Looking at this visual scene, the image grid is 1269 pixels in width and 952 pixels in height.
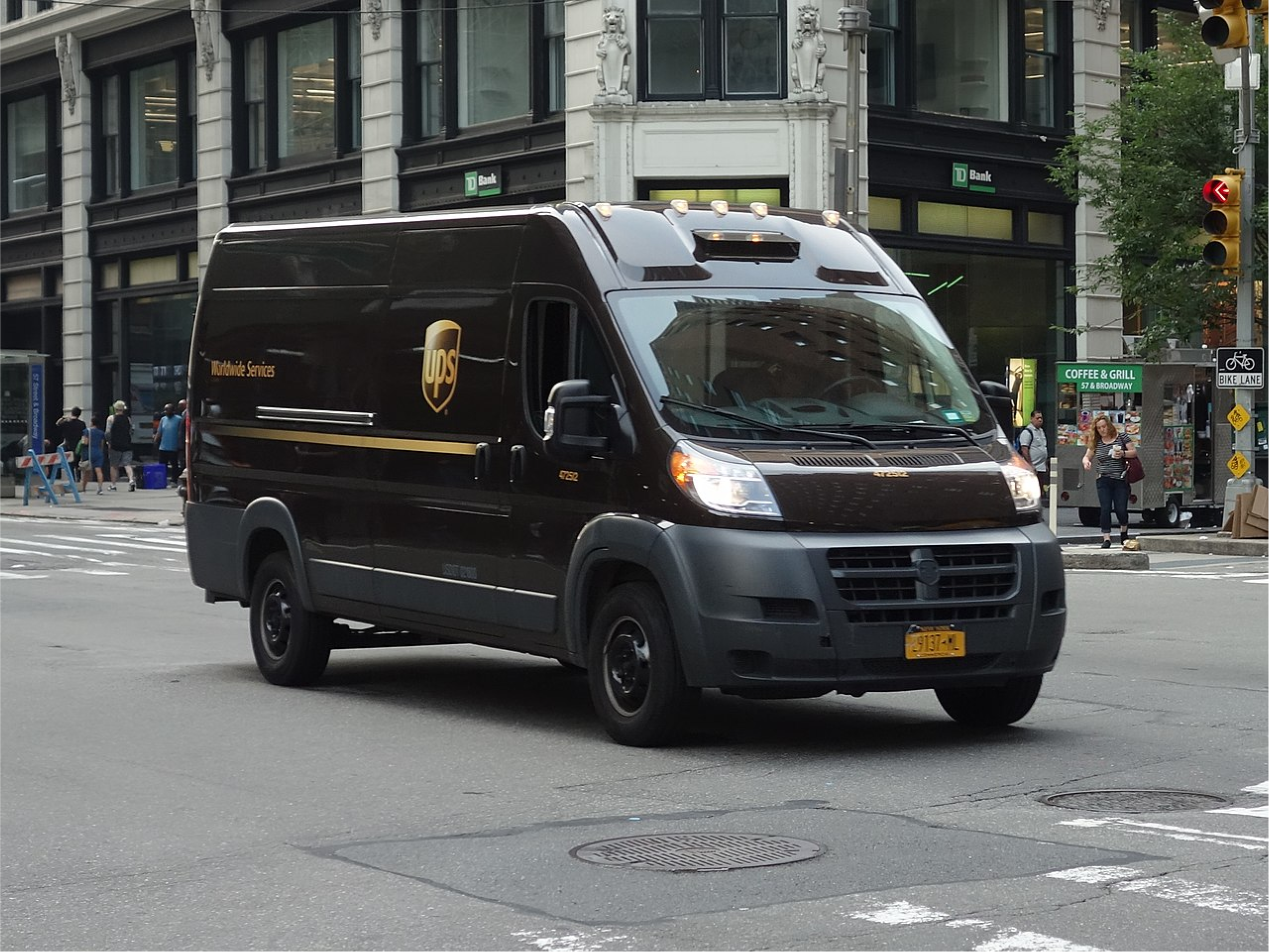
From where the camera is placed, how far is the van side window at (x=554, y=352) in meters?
10.2

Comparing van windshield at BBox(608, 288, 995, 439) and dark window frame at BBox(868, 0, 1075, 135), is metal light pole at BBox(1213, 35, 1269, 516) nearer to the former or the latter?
dark window frame at BBox(868, 0, 1075, 135)

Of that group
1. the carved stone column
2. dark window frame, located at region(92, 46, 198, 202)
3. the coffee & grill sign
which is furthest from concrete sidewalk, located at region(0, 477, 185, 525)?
the coffee & grill sign

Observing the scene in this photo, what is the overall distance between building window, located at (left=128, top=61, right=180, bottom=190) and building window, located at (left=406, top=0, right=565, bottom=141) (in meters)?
9.14

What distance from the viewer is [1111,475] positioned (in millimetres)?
25656

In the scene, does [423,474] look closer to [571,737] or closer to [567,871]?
[571,737]

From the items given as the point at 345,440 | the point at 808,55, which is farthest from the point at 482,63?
the point at 345,440

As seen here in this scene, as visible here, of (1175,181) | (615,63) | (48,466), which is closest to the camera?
(1175,181)

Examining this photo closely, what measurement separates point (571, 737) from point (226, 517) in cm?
366

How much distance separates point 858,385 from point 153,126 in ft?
125

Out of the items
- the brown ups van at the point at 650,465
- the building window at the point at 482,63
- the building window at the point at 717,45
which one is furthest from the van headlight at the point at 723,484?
the building window at the point at 482,63

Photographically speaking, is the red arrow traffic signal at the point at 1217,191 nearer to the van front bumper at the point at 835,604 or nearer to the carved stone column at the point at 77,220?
the van front bumper at the point at 835,604

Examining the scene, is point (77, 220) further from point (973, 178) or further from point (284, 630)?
point (284, 630)

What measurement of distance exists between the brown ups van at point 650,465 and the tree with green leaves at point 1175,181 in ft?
68.9

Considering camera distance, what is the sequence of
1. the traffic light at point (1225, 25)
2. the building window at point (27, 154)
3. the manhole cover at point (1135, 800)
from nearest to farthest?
the manhole cover at point (1135, 800) → the traffic light at point (1225, 25) → the building window at point (27, 154)
